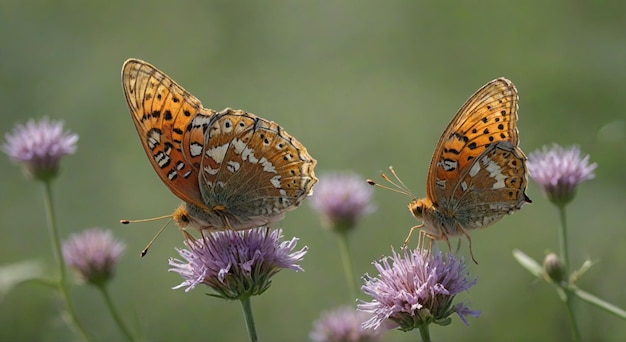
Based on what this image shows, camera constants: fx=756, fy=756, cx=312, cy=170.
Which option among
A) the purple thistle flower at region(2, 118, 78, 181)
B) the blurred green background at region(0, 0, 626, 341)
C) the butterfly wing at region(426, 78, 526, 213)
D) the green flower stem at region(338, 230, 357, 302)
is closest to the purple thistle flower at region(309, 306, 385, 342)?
the green flower stem at region(338, 230, 357, 302)

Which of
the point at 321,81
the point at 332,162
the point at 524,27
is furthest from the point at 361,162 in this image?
the point at 524,27

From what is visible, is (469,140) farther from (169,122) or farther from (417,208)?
(169,122)

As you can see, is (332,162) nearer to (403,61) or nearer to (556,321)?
(403,61)

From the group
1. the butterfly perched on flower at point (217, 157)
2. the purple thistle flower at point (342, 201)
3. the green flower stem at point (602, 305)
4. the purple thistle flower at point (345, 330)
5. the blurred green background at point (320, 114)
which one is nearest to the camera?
the green flower stem at point (602, 305)

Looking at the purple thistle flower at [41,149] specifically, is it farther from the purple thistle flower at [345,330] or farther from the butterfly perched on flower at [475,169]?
the butterfly perched on flower at [475,169]

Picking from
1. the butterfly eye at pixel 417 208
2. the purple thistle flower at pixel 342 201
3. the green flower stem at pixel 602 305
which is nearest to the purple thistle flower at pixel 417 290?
the butterfly eye at pixel 417 208

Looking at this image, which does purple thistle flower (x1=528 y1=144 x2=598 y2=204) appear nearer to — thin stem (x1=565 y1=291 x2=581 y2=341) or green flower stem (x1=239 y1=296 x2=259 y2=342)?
thin stem (x1=565 y1=291 x2=581 y2=341)

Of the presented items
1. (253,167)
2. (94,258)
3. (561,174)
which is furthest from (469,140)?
(94,258)
